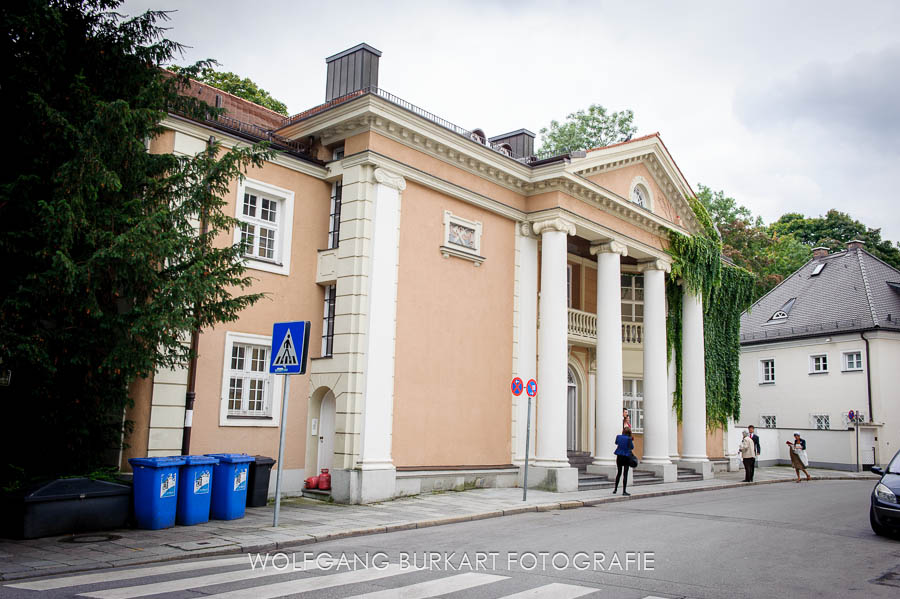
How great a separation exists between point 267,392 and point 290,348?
466cm

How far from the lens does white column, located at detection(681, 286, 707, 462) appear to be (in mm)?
25406

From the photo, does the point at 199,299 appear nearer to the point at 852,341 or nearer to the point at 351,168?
the point at 351,168

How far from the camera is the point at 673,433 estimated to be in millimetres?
25797

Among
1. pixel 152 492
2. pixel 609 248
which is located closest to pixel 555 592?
pixel 152 492

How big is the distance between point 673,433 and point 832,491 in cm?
560

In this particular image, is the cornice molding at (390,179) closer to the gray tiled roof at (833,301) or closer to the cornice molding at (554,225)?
the cornice molding at (554,225)

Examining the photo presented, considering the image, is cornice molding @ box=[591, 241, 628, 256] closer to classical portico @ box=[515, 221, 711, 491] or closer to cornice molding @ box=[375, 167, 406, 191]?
classical portico @ box=[515, 221, 711, 491]

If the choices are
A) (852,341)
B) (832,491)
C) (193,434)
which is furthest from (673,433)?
(193,434)

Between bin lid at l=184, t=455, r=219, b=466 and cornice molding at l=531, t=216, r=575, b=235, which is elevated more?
cornice molding at l=531, t=216, r=575, b=235

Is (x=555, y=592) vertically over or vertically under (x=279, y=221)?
under

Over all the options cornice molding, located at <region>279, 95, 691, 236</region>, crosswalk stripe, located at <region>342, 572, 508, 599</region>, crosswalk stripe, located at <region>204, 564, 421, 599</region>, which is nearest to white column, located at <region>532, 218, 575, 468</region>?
cornice molding, located at <region>279, 95, 691, 236</region>

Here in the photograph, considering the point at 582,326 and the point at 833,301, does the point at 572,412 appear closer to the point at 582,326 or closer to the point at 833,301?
the point at 582,326

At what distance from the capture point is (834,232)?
180 feet

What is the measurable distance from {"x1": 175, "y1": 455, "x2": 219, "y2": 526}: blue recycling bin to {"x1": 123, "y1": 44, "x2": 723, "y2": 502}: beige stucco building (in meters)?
2.67
